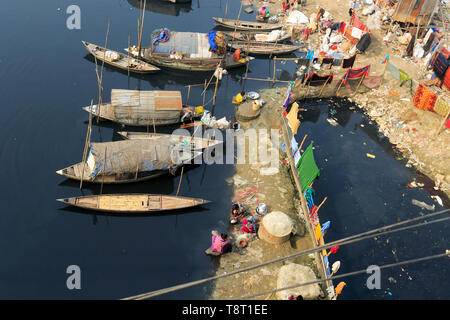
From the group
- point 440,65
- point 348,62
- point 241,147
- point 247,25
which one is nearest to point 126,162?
point 241,147

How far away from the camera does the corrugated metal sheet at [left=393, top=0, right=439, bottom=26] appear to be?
31641 mm

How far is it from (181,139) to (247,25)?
20.6 m

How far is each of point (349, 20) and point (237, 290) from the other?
3405cm

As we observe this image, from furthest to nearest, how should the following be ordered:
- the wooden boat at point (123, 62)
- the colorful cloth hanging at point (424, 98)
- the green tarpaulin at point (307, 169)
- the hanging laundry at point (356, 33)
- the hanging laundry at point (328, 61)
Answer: the hanging laundry at point (356, 33) → the hanging laundry at point (328, 61) → the wooden boat at point (123, 62) → the colorful cloth hanging at point (424, 98) → the green tarpaulin at point (307, 169)

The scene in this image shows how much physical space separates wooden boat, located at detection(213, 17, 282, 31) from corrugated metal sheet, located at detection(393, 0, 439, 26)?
485 inches

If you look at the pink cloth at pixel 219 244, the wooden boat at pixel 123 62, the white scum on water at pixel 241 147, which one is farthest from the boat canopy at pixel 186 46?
the pink cloth at pixel 219 244

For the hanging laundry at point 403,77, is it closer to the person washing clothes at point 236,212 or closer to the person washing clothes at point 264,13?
the person washing clothes at point 264,13

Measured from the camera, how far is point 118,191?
68.6 feet

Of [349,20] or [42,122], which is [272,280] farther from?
[349,20]

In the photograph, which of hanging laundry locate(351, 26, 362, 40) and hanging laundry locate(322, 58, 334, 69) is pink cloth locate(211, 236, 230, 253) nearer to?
hanging laundry locate(322, 58, 334, 69)

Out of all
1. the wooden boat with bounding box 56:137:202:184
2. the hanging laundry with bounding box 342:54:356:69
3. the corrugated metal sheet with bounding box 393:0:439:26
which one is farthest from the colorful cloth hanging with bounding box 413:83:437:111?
the wooden boat with bounding box 56:137:202:184

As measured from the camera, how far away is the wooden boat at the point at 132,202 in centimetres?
→ 1930

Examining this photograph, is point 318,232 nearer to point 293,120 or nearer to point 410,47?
point 293,120

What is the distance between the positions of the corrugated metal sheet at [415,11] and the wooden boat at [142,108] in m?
25.1
